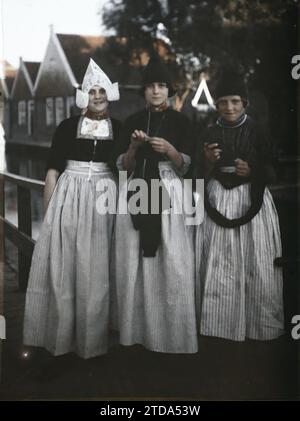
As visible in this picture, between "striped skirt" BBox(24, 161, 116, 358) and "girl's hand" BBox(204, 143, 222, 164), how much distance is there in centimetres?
53

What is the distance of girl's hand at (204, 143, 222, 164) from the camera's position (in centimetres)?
285

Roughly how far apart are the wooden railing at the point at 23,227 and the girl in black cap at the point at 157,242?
0.63 metres

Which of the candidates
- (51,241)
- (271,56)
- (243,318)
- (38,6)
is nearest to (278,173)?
(271,56)

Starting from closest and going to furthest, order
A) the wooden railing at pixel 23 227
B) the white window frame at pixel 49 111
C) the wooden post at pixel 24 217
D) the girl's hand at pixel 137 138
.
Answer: the girl's hand at pixel 137 138, the white window frame at pixel 49 111, the wooden railing at pixel 23 227, the wooden post at pixel 24 217

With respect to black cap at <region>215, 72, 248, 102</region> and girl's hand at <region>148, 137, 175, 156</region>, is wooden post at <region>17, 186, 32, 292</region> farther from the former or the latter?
black cap at <region>215, 72, 248, 102</region>

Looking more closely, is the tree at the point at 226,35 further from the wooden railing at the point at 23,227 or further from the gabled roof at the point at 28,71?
the wooden railing at the point at 23,227

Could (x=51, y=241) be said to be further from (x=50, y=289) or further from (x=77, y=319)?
(x=77, y=319)

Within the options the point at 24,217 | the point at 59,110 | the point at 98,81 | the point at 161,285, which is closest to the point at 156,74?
the point at 98,81

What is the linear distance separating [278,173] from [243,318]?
79cm

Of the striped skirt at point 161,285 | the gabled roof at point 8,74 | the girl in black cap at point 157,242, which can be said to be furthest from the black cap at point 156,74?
the gabled roof at point 8,74

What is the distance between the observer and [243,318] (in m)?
2.86

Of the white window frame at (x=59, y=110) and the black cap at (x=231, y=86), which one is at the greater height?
the black cap at (x=231, y=86)

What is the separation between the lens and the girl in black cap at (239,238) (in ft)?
9.30

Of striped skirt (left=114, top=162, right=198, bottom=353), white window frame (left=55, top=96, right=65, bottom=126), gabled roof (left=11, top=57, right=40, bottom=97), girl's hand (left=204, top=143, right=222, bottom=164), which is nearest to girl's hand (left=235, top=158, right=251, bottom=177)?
girl's hand (left=204, top=143, right=222, bottom=164)
